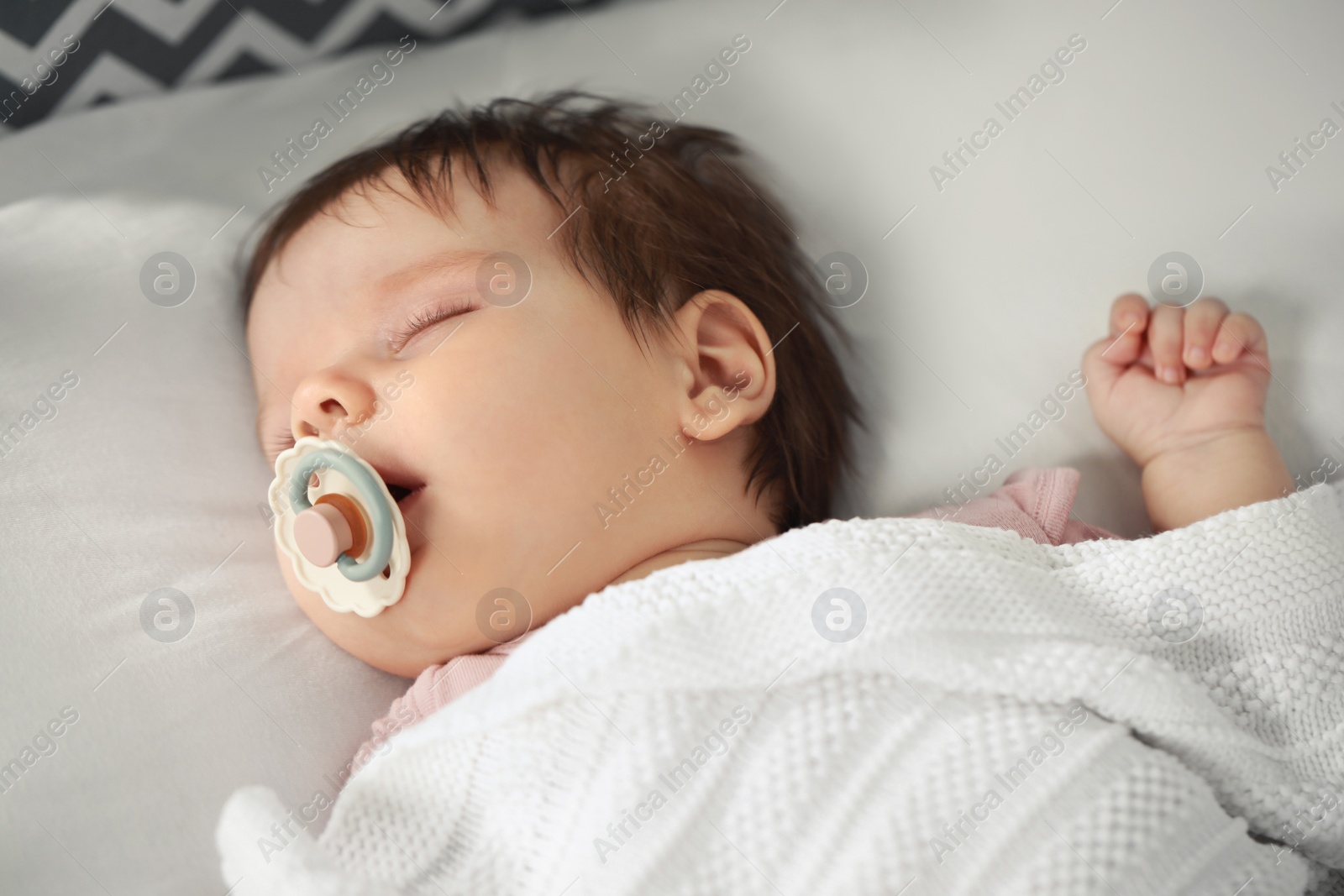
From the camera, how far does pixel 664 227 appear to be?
3.80 feet

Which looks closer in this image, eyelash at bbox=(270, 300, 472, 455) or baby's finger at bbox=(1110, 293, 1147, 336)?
eyelash at bbox=(270, 300, 472, 455)

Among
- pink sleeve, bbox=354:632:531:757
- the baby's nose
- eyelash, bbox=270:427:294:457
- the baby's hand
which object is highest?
eyelash, bbox=270:427:294:457

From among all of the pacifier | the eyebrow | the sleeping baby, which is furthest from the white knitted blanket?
the eyebrow

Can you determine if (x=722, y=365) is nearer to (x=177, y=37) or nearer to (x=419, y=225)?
(x=419, y=225)

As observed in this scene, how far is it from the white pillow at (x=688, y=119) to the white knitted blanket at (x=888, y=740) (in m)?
0.19

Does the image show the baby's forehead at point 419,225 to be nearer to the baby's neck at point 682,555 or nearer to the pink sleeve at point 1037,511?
the baby's neck at point 682,555

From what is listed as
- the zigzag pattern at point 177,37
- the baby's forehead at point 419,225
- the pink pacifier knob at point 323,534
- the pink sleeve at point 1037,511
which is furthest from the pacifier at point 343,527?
the zigzag pattern at point 177,37

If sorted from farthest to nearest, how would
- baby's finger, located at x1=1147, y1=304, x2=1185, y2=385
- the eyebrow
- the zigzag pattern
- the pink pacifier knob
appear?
the zigzag pattern < baby's finger, located at x1=1147, y1=304, x2=1185, y2=385 < the eyebrow < the pink pacifier knob

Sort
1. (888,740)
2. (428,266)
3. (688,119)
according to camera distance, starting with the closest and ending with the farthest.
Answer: (888,740) → (428,266) → (688,119)

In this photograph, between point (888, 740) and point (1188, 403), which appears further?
point (1188, 403)

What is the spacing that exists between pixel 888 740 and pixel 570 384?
475 millimetres

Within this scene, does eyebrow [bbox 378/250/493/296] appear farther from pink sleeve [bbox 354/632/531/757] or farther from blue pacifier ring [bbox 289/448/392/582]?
pink sleeve [bbox 354/632/531/757]

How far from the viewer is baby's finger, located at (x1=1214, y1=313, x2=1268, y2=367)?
3.67 feet

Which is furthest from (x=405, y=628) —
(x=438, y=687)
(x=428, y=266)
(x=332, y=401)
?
(x=428, y=266)
